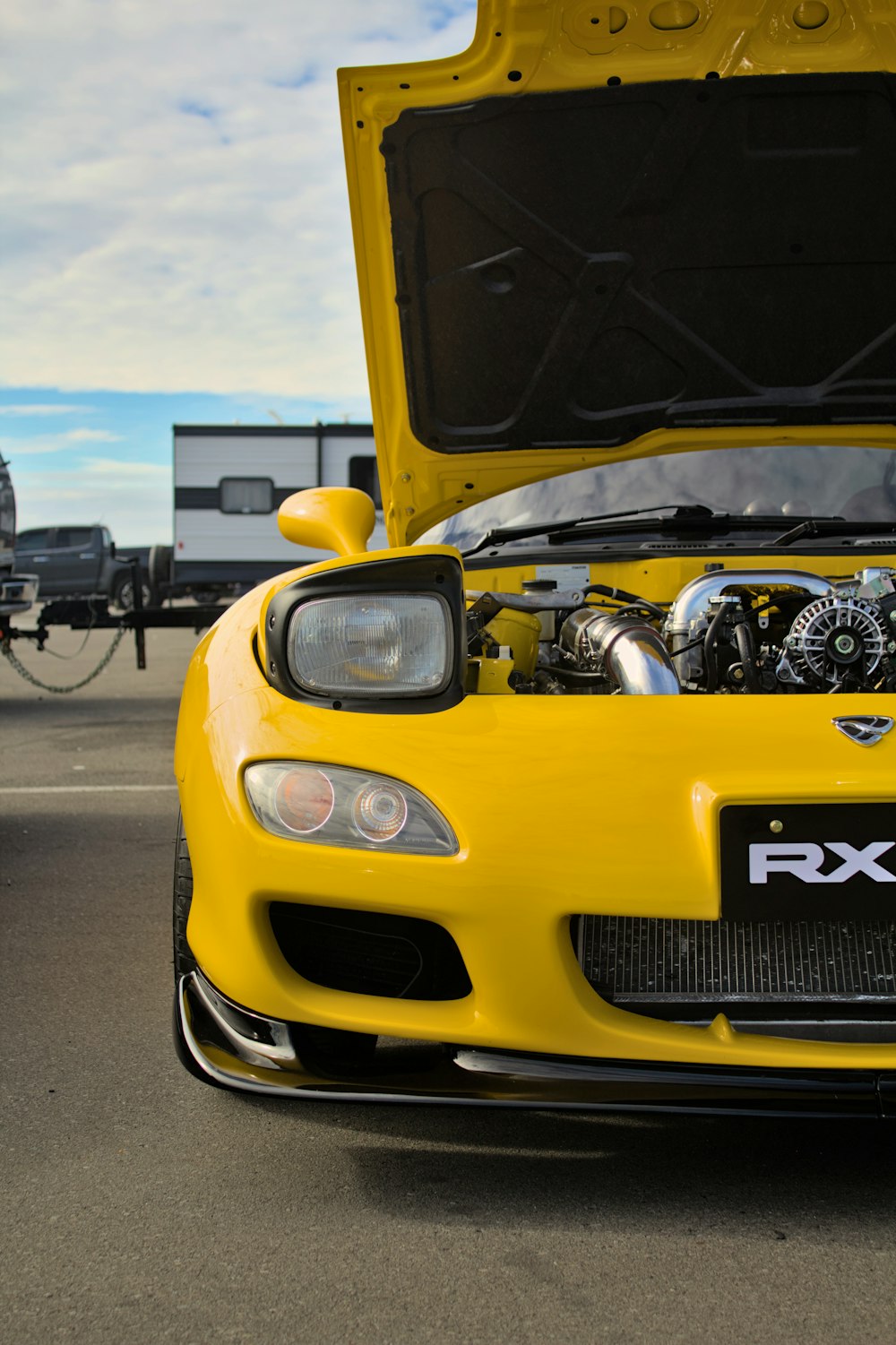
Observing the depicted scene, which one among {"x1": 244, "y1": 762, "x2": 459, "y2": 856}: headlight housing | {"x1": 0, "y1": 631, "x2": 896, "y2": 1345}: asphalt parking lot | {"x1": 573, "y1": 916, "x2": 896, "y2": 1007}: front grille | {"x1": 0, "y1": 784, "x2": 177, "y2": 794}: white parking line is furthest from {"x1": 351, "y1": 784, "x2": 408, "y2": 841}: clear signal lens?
{"x1": 0, "y1": 784, "x2": 177, "y2": 794}: white parking line

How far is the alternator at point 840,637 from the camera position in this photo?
2406 millimetres

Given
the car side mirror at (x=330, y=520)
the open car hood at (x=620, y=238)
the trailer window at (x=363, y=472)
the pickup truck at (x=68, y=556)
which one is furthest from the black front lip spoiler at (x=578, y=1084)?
the pickup truck at (x=68, y=556)

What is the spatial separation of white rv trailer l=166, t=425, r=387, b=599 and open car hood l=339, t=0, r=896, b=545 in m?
13.3

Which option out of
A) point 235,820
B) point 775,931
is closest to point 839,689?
point 775,931

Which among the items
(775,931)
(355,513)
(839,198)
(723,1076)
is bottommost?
(723,1076)

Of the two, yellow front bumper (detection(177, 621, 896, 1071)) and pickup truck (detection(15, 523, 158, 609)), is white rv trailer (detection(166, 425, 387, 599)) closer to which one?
pickup truck (detection(15, 523, 158, 609))

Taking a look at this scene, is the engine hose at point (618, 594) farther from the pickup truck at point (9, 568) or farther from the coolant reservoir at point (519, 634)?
the pickup truck at point (9, 568)

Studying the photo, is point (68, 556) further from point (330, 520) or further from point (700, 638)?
point (700, 638)

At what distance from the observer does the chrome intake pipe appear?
2.34m

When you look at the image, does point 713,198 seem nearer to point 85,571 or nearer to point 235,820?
point 235,820

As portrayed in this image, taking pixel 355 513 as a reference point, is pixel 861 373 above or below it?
above

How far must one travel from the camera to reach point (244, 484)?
1723cm

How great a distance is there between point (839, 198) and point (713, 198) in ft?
0.99

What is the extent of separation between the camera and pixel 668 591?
10.1 feet
